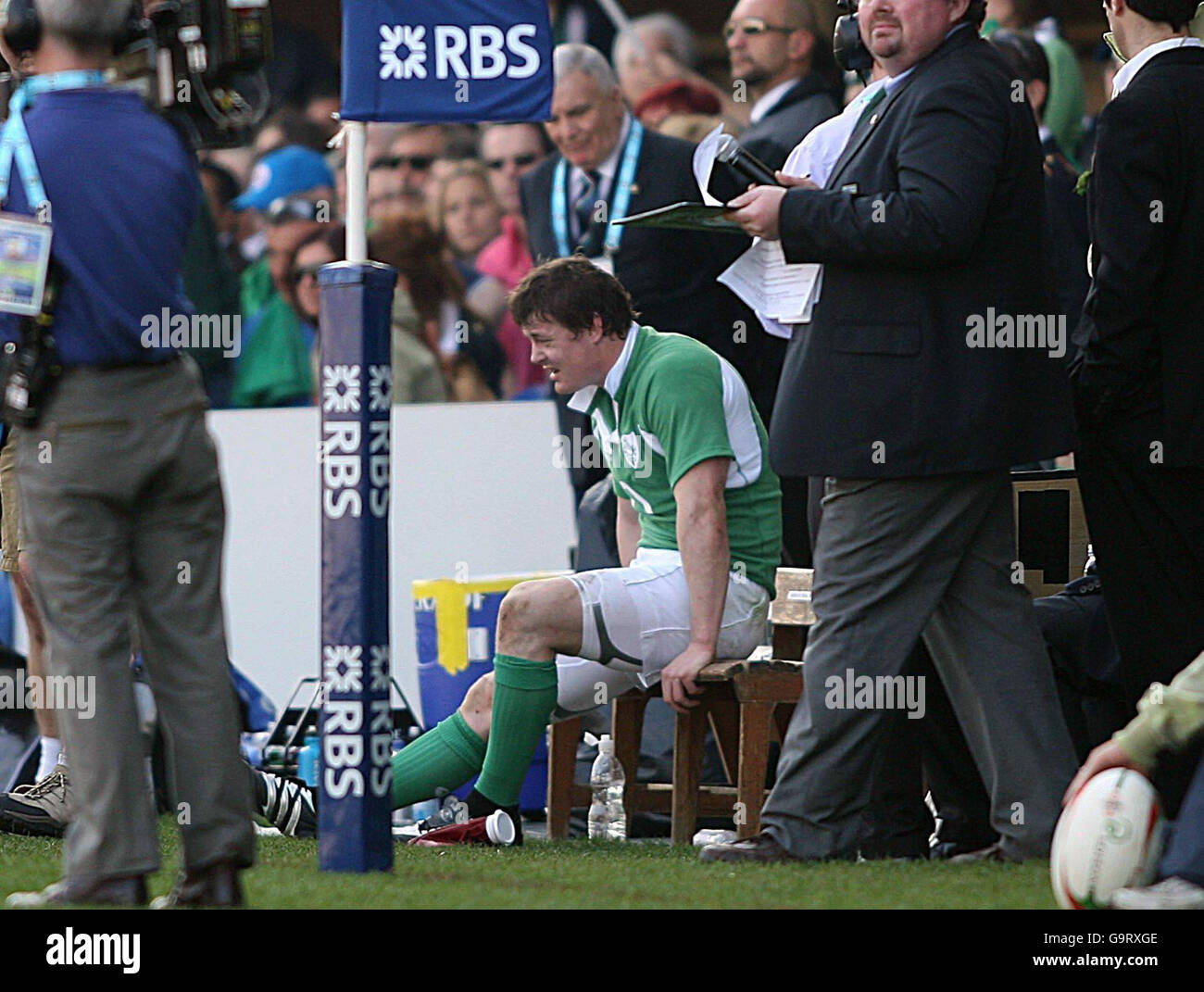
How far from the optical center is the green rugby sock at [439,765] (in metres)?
6.05

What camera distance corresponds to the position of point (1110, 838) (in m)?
3.68

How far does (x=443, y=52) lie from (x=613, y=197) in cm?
299

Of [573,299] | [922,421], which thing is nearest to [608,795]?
[573,299]

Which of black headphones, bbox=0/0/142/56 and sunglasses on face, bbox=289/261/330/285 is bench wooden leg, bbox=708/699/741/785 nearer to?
black headphones, bbox=0/0/142/56

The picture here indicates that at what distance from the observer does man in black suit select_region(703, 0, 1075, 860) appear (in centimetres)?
469

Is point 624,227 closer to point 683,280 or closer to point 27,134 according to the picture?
point 683,280

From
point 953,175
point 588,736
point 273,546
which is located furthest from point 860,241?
point 273,546

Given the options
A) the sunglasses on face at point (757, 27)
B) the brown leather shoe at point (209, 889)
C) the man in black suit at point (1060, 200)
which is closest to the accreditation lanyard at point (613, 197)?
the sunglasses on face at point (757, 27)

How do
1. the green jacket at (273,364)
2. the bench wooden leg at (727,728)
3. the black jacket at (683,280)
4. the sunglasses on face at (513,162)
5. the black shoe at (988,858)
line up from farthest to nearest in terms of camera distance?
1. the sunglasses on face at (513,162)
2. the green jacket at (273,364)
3. the black jacket at (683,280)
4. the bench wooden leg at (727,728)
5. the black shoe at (988,858)

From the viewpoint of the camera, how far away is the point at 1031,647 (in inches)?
191

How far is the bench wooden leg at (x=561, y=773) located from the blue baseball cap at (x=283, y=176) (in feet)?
12.0

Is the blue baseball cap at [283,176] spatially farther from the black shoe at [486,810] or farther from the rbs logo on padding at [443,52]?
the rbs logo on padding at [443,52]

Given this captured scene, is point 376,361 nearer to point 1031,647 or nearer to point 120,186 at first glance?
point 120,186

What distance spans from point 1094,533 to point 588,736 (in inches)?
103
